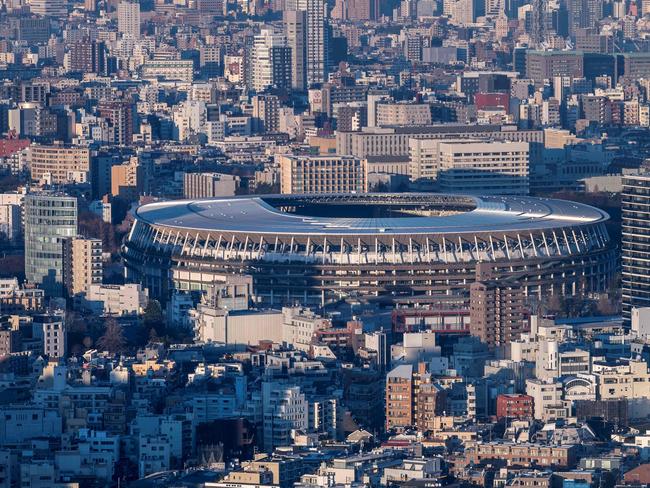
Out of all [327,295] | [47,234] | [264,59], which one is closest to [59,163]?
[47,234]

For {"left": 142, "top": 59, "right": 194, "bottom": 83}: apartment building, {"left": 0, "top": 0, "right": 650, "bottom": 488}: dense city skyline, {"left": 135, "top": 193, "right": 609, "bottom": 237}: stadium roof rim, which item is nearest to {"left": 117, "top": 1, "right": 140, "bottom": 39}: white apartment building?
{"left": 142, "top": 59, "right": 194, "bottom": 83}: apartment building

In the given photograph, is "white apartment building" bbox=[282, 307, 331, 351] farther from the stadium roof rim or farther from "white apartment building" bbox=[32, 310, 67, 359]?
the stadium roof rim

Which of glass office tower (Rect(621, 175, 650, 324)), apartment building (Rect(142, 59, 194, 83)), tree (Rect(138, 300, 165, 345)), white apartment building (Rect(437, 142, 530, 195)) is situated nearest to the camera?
tree (Rect(138, 300, 165, 345))

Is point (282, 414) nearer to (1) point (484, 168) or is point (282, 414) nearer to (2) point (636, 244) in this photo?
(2) point (636, 244)

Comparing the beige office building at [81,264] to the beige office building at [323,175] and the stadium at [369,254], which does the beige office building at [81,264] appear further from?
the beige office building at [323,175]

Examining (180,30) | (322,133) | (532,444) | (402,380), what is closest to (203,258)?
(402,380)

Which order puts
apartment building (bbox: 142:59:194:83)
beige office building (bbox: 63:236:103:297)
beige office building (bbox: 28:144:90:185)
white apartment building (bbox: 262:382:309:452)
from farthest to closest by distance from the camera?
1. apartment building (bbox: 142:59:194:83)
2. beige office building (bbox: 28:144:90:185)
3. beige office building (bbox: 63:236:103:297)
4. white apartment building (bbox: 262:382:309:452)
